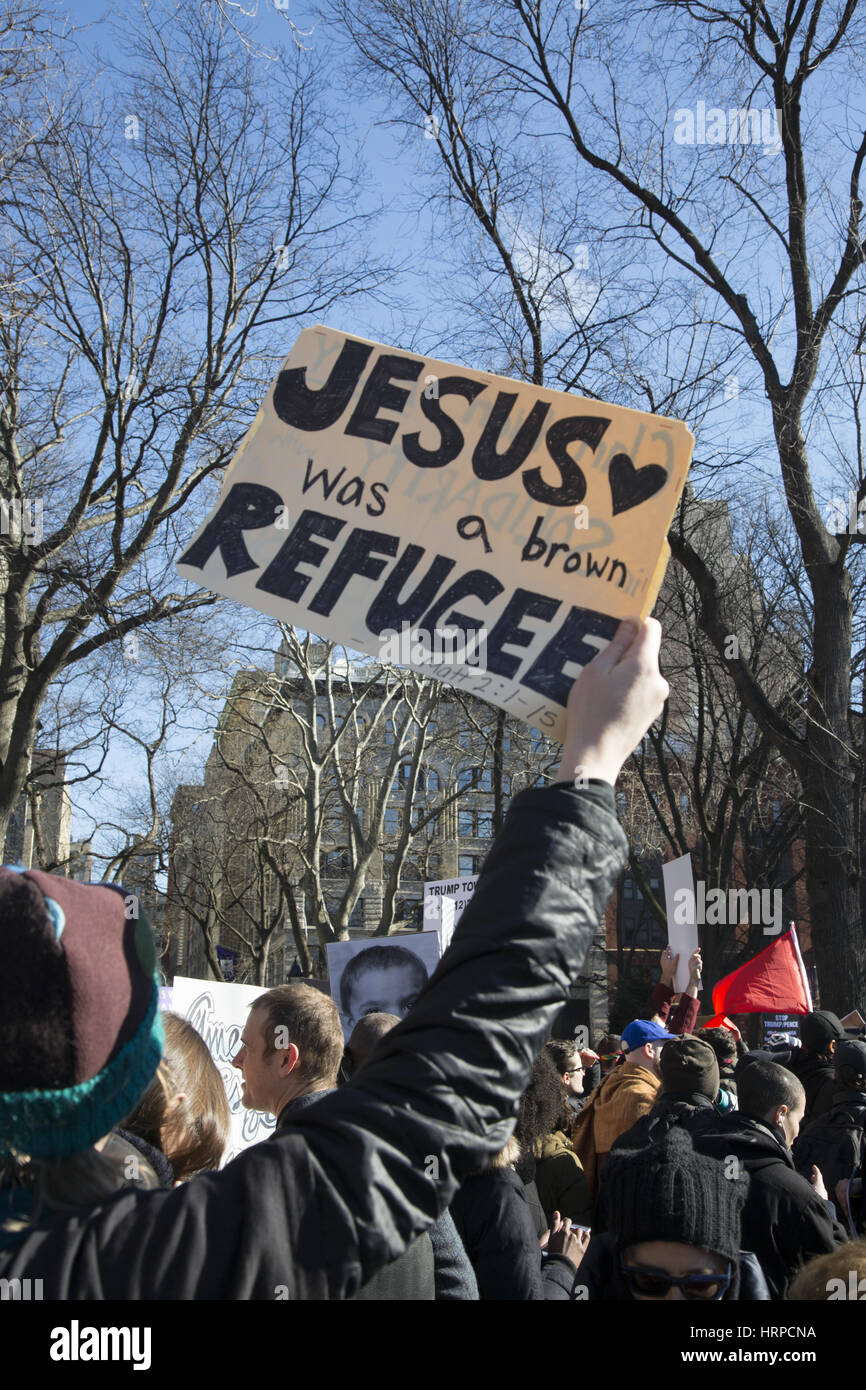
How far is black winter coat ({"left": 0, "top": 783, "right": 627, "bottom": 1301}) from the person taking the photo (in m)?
1.17

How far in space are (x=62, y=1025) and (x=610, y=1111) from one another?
5.62 meters

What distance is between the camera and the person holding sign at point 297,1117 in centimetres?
118

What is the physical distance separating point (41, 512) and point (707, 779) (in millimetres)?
11608

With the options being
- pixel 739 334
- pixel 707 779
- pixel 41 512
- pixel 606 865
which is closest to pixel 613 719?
pixel 606 865

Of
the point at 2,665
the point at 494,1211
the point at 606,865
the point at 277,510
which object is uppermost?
the point at 2,665

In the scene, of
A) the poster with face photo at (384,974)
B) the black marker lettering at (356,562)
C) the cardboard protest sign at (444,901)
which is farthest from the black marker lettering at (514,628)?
the cardboard protest sign at (444,901)

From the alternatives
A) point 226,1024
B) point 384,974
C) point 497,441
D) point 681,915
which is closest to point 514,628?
point 497,441

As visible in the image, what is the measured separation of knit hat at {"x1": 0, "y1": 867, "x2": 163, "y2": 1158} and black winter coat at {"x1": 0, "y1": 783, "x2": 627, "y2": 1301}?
0.09 m

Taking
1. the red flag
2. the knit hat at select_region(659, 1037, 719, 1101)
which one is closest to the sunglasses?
the knit hat at select_region(659, 1037, 719, 1101)

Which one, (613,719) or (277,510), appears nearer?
(613,719)

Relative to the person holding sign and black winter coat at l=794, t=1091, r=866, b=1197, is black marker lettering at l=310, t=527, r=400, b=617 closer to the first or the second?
the person holding sign

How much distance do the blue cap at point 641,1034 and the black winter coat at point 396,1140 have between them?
582cm

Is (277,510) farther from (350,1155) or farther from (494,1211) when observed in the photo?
(494,1211)
